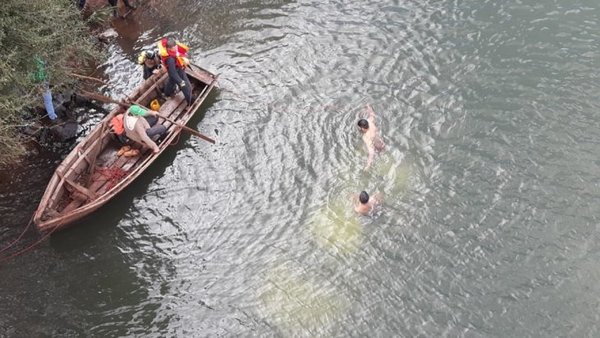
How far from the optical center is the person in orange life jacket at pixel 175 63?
54.2 ft

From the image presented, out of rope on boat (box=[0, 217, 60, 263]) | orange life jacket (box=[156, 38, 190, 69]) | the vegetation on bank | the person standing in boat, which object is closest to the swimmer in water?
the person standing in boat

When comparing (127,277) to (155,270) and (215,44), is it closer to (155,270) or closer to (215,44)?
(155,270)

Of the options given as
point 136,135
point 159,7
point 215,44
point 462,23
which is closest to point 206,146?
point 136,135

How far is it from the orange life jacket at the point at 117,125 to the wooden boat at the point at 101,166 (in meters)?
0.21

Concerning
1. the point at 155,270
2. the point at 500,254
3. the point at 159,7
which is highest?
the point at 159,7

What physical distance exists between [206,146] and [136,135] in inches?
87.1

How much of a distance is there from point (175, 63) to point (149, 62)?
155cm

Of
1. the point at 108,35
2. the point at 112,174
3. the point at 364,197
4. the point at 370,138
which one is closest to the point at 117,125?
the point at 112,174

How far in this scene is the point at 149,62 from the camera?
58.3 feet

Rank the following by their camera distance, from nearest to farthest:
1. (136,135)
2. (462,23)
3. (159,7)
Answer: (136,135) < (462,23) < (159,7)

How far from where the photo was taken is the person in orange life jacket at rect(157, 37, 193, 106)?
54.2ft

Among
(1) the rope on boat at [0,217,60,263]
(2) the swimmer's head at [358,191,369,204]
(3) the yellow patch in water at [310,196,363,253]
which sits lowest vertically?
(3) the yellow patch in water at [310,196,363,253]

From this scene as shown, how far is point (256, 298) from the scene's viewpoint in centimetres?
1277

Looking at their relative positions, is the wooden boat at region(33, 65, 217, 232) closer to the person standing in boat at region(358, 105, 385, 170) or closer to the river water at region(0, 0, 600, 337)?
the river water at region(0, 0, 600, 337)
